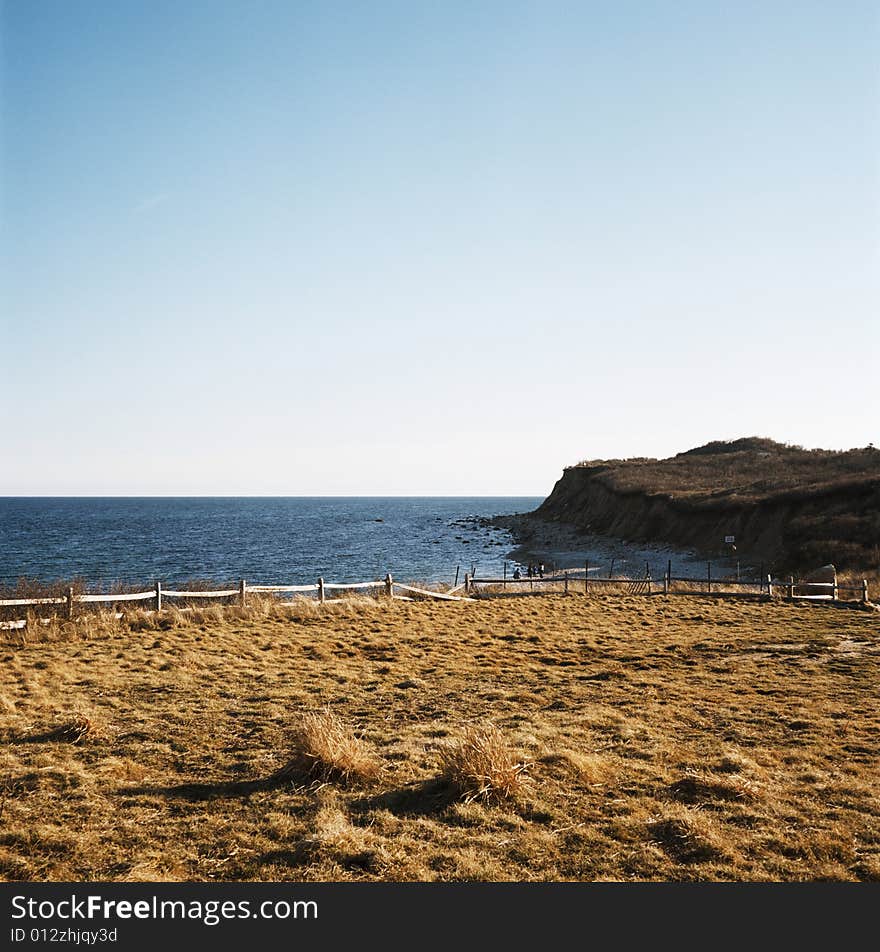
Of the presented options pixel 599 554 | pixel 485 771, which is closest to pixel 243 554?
pixel 599 554

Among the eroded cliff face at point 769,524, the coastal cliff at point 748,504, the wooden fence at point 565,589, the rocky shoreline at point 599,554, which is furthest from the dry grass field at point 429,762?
the coastal cliff at point 748,504

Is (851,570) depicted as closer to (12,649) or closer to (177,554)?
(12,649)

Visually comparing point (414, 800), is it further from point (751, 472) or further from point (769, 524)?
point (751, 472)

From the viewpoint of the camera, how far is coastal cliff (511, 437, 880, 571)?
39781mm

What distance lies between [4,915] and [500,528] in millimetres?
100254

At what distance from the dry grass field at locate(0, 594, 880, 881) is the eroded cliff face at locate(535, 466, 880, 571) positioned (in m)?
24.5

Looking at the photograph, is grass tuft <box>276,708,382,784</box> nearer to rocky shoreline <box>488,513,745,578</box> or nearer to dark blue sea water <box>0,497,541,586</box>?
rocky shoreline <box>488,513,745,578</box>

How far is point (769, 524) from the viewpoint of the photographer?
4634 cm

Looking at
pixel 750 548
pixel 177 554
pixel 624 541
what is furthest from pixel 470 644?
pixel 177 554

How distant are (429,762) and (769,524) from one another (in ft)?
145

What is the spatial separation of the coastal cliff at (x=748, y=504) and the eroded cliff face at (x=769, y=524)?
0.25 ft

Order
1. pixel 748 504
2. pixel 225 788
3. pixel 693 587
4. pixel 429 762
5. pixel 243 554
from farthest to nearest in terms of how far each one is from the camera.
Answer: pixel 243 554, pixel 748 504, pixel 693 587, pixel 429 762, pixel 225 788

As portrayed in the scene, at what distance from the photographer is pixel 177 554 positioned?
66.5m

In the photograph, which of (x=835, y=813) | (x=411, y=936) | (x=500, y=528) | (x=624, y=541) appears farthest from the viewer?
(x=500, y=528)
